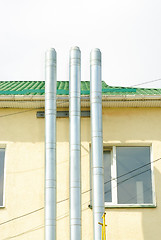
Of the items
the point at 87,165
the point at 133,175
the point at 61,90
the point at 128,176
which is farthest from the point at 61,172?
the point at 61,90

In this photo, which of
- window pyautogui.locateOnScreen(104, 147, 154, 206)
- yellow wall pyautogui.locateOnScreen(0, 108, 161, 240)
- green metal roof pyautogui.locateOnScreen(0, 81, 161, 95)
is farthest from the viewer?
green metal roof pyautogui.locateOnScreen(0, 81, 161, 95)

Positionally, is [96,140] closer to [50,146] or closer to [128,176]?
[50,146]

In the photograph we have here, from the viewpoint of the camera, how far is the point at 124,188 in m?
15.9

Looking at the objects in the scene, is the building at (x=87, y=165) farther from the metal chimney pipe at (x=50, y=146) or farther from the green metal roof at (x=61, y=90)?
the metal chimney pipe at (x=50, y=146)

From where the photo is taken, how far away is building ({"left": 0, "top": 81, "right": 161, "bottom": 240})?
15227 mm

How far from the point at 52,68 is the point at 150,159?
374 centimetres

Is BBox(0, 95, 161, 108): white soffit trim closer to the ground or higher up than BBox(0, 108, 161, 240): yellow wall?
higher up

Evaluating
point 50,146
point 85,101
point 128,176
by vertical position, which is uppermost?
point 85,101

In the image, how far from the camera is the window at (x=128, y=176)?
15.7m

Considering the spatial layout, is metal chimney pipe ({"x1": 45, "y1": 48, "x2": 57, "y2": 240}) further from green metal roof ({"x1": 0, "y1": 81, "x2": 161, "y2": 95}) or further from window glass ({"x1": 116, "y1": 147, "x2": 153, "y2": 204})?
window glass ({"x1": 116, "y1": 147, "x2": 153, "y2": 204})

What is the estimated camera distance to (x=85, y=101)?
52.7ft

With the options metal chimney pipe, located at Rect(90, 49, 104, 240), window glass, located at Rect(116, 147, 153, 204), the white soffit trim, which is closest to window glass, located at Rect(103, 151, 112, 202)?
window glass, located at Rect(116, 147, 153, 204)

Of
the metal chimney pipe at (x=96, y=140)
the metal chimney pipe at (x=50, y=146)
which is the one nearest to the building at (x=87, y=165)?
the metal chimney pipe at (x=96, y=140)

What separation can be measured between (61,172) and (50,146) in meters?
1.04
